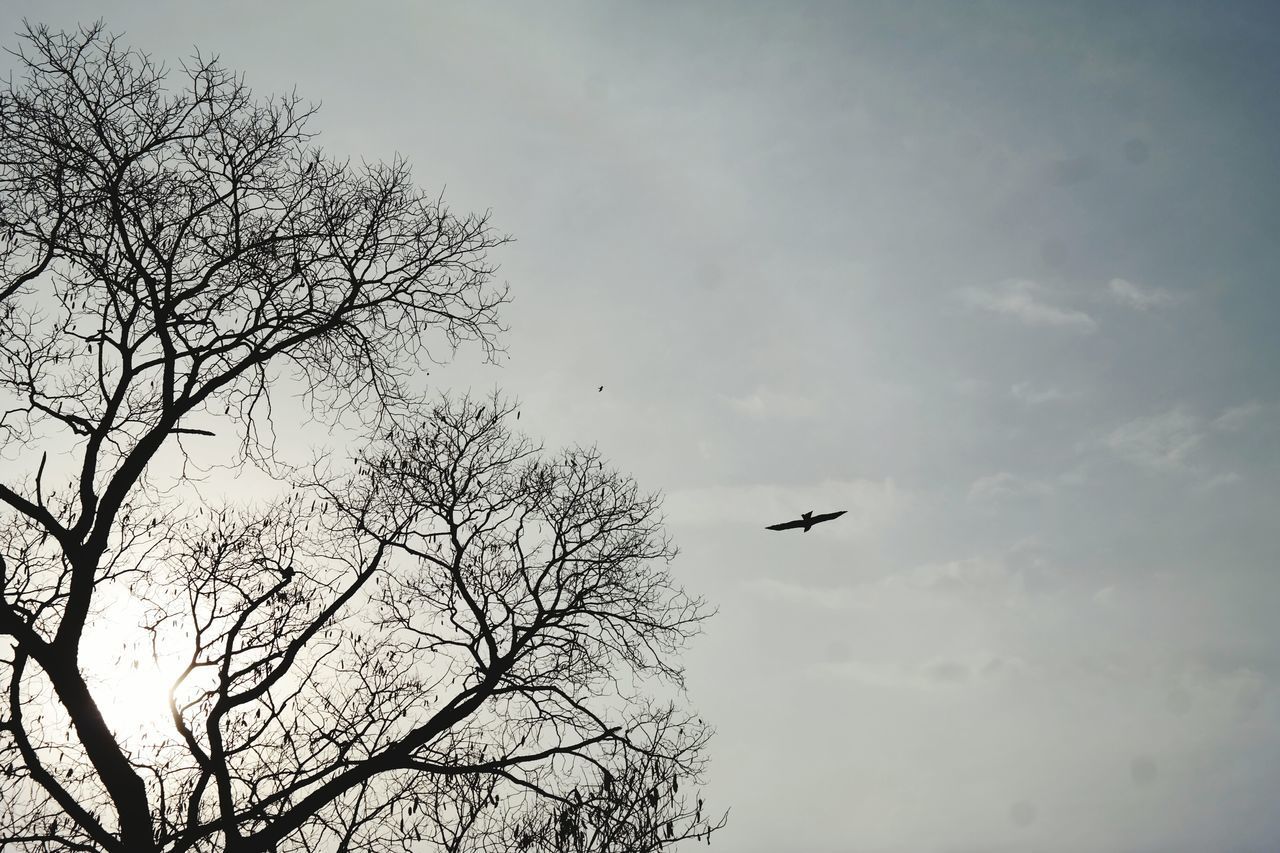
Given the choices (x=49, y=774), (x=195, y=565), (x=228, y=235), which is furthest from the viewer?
(x=195, y=565)

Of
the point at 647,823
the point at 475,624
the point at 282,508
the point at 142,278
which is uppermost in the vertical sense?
the point at 142,278

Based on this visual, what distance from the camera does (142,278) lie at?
1035cm

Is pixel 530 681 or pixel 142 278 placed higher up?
pixel 142 278

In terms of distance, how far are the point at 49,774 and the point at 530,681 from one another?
5.73 metres

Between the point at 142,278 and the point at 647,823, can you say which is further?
the point at 647,823

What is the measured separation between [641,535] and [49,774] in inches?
317

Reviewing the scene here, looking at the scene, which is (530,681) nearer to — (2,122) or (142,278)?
(142,278)

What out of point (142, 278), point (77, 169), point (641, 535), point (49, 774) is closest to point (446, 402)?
point (641, 535)

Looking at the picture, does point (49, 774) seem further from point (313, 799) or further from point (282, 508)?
point (282, 508)

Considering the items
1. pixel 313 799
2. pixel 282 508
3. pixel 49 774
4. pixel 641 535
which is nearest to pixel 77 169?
pixel 282 508

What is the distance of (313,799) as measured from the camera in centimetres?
1053

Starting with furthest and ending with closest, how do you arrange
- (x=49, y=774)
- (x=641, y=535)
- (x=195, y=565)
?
(x=641, y=535) → (x=195, y=565) → (x=49, y=774)

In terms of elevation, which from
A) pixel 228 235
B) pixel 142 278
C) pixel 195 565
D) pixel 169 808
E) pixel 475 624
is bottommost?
pixel 169 808

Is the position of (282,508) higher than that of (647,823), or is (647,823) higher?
(282,508)
